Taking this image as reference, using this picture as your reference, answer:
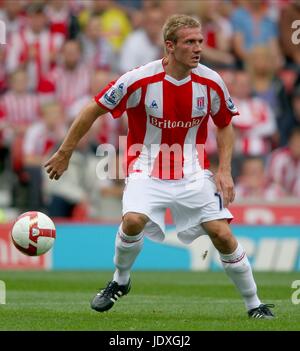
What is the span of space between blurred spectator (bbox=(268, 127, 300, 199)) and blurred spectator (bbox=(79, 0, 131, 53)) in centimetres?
389

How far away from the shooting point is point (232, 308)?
9961mm

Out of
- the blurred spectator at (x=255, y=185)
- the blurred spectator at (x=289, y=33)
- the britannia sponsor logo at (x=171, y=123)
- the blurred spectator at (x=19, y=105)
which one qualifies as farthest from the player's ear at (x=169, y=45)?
the blurred spectator at (x=289, y=33)

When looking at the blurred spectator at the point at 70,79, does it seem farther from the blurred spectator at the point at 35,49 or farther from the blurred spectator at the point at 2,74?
the blurred spectator at the point at 2,74

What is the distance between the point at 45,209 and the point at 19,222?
752 cm

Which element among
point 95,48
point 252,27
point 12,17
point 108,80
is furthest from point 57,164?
point 252,27

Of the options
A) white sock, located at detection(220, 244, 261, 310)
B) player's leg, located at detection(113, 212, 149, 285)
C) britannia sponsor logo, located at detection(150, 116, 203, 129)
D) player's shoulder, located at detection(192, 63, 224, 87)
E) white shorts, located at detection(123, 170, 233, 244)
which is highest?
player's shoulder, located at detection(192, 63, 224, 87)

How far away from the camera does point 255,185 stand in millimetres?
16375

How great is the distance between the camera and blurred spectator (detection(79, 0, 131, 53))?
1920cm

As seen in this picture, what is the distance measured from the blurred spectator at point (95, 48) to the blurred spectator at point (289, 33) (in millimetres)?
2870

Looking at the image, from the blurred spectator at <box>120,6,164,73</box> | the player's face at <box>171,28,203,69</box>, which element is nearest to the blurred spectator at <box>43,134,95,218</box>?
the blurred spectator at <box>120,6,164,73</box>

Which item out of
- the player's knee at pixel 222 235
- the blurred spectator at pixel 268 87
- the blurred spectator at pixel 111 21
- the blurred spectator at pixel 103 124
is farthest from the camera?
the blurred spectator at pixel 111 21

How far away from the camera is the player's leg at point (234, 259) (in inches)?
353

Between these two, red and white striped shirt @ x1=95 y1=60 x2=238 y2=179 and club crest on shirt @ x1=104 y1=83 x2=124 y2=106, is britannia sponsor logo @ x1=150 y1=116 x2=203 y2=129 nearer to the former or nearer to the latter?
red and white striped shirt @ x1=95 y1=60 x2=238 y2=179
